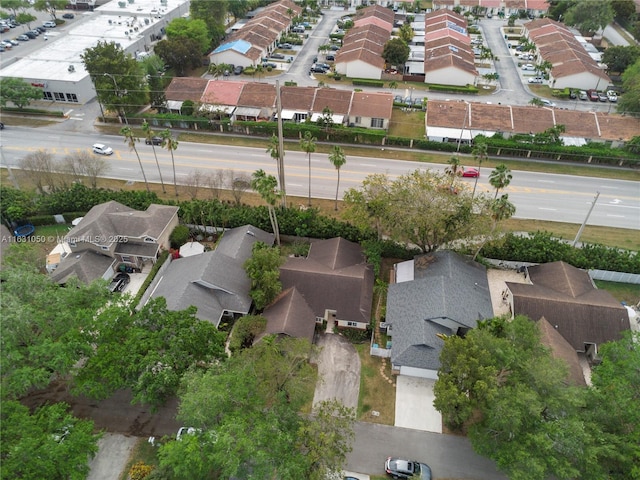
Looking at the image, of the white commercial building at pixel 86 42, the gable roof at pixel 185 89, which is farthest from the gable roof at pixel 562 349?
the white commercial building at pixel 86 42

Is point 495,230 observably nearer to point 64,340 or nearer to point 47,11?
point 64,340

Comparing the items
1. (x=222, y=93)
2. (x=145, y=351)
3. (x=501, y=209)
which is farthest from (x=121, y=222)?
(x=501, y=209)

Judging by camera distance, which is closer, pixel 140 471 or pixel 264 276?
pixel 140 471

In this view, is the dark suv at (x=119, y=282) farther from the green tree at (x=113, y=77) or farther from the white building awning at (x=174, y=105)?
the white building awning at (x=174, y=105)

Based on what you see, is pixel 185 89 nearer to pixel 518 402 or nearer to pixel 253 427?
pixel 253 427

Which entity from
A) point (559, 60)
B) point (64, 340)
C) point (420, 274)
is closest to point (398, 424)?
point (420, 274)

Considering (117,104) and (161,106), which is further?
(161,106)
